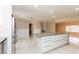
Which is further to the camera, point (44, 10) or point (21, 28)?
point (21, 28)

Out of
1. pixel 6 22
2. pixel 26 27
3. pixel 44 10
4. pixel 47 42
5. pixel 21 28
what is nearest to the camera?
pixel 6 22

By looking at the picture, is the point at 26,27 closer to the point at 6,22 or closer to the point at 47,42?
the point at 47,42

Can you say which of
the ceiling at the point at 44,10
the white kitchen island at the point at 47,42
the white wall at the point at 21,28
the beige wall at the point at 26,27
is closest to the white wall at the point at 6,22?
the ceiling at the point at 44,10

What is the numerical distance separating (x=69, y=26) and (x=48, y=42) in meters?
6.57

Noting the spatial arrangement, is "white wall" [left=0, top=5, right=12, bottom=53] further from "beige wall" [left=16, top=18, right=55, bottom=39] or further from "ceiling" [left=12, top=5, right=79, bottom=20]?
"beige wall" [left=16, top=18, right=55, bottom=39]

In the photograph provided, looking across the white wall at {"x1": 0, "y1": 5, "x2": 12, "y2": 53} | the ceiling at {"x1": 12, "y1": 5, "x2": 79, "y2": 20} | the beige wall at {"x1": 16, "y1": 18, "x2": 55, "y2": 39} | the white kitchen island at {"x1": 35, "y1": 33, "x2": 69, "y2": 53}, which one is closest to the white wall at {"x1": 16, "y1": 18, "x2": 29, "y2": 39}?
the beige wall at {"x1": 16, "y1": 18, "x2": 55, "y2": 39}

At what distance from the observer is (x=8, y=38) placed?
11.3 feet

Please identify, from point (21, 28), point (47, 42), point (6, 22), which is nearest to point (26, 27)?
point (21, 28)

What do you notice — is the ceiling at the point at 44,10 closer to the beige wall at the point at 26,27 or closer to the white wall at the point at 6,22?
the white wall at the point at 6,22

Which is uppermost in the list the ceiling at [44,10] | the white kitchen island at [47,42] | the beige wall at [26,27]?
the ceiling at [44,10]

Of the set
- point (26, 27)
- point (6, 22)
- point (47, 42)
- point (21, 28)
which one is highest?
point (6, 22)

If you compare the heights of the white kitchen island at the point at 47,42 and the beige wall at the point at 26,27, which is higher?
the beige wall at the point at 26,27
